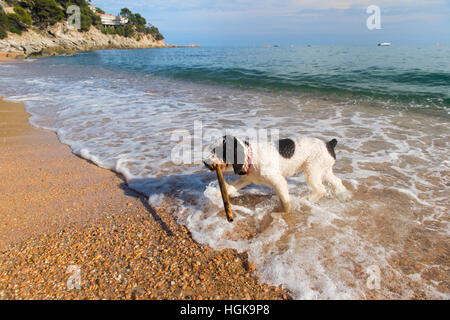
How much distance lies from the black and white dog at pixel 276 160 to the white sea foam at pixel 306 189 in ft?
1.45

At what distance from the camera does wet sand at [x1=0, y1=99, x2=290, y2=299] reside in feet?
7.56

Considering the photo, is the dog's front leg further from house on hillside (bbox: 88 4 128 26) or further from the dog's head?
house on hillside (bbox: 88 4 128 26)

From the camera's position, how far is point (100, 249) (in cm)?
276

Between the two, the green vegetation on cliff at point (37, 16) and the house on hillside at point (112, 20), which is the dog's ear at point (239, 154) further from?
the house on hillside at point (112, 20)

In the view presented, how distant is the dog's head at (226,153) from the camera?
278cm

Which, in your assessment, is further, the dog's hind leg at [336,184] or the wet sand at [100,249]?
the dog's hind leg at [336,184]

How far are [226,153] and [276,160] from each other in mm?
774


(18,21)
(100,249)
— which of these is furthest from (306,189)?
(18,21)

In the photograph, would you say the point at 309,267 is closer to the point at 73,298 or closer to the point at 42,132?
the point at 73,298

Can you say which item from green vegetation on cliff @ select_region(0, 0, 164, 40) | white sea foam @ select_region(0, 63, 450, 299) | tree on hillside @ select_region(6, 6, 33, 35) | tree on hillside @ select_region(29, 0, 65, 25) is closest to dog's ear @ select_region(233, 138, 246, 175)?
white sea foam @ select_region(0, 63, 450, 299)

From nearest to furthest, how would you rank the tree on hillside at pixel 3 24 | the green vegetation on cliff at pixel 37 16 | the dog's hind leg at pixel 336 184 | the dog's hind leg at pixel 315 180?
the dog's hind leg at pixel 315 180
the dog's hind leg at pixel 336 184
the tree on hillside at pixel 3 24
the green vegetation on cliff at pixel 37 16

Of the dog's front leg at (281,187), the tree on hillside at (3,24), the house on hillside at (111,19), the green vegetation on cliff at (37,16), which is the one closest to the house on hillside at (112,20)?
the house on hillside at (111,19)

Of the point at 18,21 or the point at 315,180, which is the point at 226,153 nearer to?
the point at 315,180
